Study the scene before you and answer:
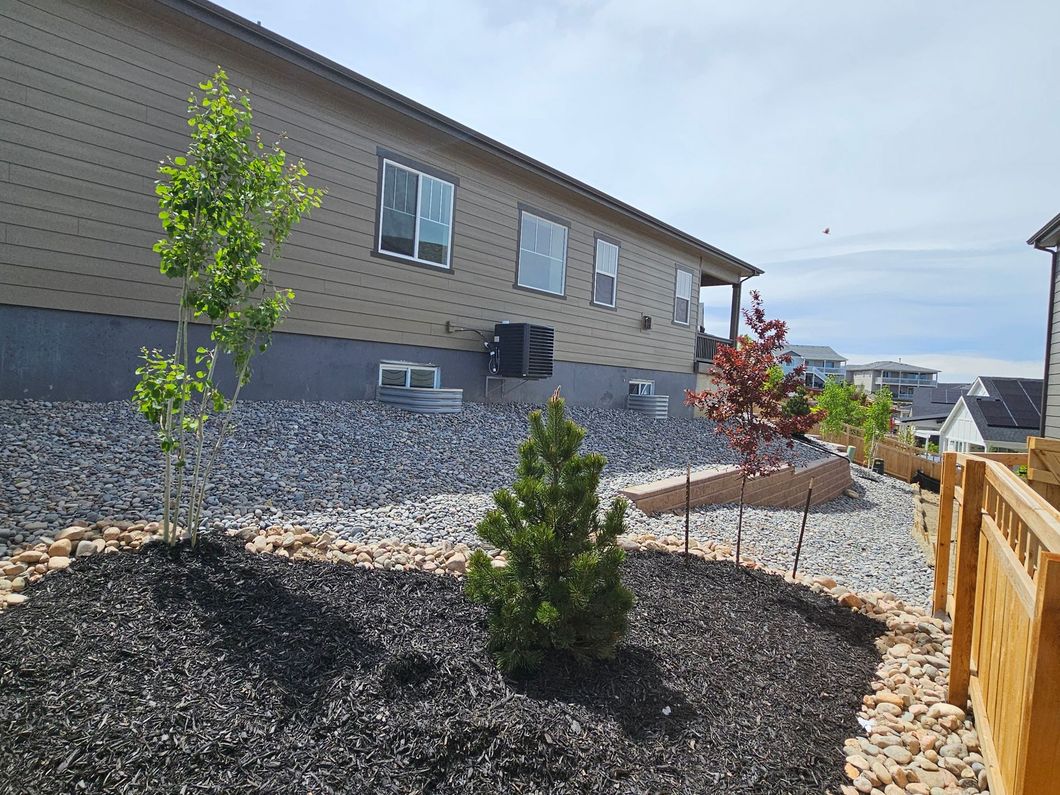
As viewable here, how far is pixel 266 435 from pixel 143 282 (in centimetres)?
208

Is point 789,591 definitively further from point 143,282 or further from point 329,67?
point 329,67

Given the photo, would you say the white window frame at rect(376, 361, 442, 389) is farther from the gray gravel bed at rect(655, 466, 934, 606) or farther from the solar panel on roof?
the solar panel on roof

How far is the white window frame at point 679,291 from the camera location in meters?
14.5

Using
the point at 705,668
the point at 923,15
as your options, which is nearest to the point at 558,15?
the point at 923,15

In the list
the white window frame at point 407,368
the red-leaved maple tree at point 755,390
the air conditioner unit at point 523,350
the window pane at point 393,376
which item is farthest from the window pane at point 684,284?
the red-leaved maple tree at point 755,390

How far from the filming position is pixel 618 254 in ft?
41.4

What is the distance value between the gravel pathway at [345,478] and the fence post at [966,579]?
7.52ft

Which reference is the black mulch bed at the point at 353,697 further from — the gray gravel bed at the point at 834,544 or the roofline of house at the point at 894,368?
the roofline of house at the point at 894,368

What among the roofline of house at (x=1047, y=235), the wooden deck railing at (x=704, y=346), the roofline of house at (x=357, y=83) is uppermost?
the roofline of house at (x=357, y=83)

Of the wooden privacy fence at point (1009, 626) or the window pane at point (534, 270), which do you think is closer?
the wooden privacy fence at point (1009, 626)

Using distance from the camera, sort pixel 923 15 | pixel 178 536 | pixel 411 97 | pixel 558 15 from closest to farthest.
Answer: pixel 178 536 → pixel 923 15 → pixel 558 15 → pixel 411 97

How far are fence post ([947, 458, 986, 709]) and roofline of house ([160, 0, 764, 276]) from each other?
24.4 feet

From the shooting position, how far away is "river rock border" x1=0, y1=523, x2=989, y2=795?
7.32 feet

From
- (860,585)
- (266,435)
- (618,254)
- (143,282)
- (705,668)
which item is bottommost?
(860,585)
